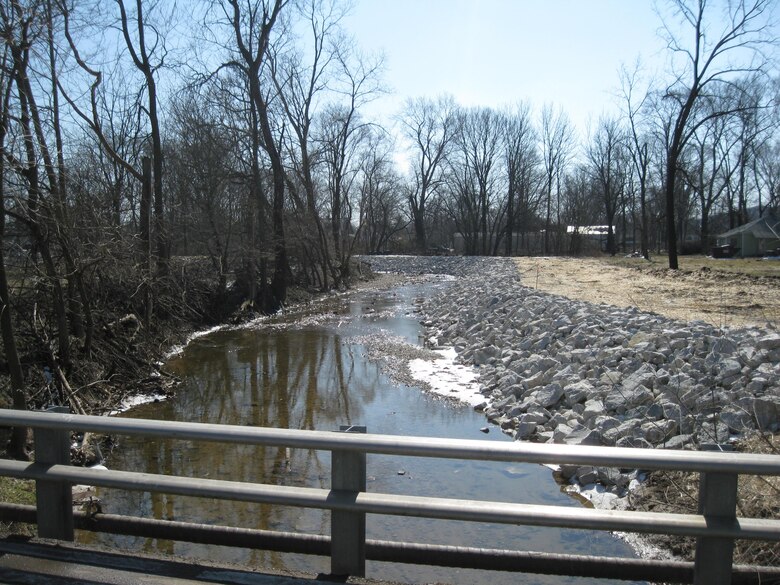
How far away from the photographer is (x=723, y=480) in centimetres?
281

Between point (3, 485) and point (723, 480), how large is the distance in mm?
5878

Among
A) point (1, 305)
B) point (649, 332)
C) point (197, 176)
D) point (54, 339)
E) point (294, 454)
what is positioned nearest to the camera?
point (1, 305)

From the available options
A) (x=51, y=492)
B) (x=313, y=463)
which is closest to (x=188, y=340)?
(x=313, y=463)

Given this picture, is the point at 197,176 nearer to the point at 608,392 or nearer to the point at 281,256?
the point at 281,256

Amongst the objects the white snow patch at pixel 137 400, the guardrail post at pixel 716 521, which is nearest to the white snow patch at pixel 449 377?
the white snow patch at pixel 137 400

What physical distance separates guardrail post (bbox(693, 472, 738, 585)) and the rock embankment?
2419 mm

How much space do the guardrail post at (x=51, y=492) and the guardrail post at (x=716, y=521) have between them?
127 inches

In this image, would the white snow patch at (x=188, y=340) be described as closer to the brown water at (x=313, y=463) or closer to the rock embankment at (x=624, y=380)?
the brown water at (x=313, y=463)

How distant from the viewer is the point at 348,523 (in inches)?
123

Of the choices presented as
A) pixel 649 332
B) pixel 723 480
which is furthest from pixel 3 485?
pixel 649 332

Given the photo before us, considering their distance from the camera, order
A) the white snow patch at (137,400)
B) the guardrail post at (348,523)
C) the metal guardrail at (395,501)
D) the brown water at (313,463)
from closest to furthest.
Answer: the metal guardrail at (395,501), the guardrail post at (348,523), the brown water at (313,463), the white snow patch at (137,400)

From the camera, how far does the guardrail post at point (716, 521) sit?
281cm

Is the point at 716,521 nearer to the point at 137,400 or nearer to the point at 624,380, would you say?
the point at 624,380

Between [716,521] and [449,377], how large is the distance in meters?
9.40
